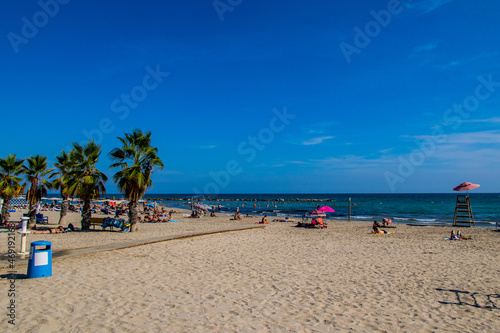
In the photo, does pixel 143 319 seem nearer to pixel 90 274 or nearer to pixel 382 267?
pixel 90 274

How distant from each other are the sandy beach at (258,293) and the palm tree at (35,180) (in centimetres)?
833

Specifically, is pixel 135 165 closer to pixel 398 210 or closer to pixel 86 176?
pixel 86 176

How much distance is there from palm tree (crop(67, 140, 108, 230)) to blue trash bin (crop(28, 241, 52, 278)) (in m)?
11.1

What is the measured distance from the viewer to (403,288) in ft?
27.5

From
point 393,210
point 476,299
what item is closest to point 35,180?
point 476,299

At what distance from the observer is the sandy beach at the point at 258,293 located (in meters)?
5.90

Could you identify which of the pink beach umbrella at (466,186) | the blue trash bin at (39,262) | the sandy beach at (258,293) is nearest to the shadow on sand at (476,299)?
the sandy beach at (258,293)

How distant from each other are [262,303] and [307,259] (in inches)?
211

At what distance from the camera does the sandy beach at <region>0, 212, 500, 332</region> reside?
5.90 m

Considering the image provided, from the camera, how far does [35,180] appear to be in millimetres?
20297

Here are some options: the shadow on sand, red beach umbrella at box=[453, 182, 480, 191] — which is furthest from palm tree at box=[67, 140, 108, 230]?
red beach umbrella at box=[453, 182, 480, 191]

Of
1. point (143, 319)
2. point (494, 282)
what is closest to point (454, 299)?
point (494, 282)

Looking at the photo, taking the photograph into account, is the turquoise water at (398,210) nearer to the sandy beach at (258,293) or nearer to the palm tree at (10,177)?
the sandy beach at (258,293)

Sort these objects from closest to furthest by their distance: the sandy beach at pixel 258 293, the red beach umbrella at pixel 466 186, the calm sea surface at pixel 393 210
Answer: the sandy beach at pixel 258 293 → the red beach umbrella at pixel 466 186 → the calm sea surface at pixel 393 210
